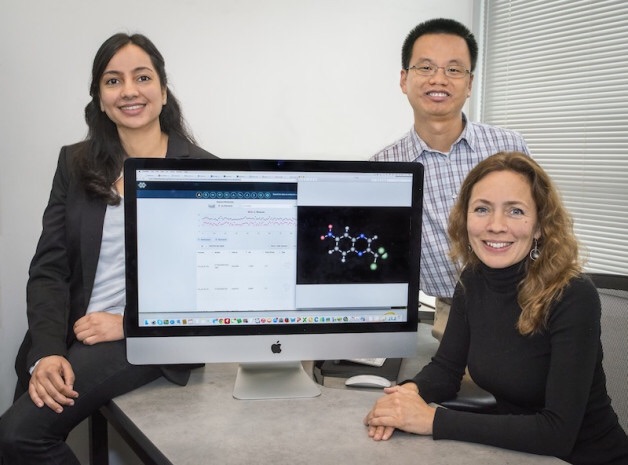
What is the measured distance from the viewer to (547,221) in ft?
4.66

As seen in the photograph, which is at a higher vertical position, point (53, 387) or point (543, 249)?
point (543, 249)

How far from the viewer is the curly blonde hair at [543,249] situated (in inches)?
53.2

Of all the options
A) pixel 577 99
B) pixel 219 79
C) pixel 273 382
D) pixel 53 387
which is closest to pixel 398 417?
pixel 273 382

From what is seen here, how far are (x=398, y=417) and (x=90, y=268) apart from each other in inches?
37.6

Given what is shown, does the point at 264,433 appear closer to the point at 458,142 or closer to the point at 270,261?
the point at 270,261

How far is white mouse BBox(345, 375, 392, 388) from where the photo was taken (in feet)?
4.89

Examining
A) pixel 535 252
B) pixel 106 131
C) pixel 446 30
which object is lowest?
pixel 535 252

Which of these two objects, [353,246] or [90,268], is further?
[90,268]

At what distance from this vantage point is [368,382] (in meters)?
1.49

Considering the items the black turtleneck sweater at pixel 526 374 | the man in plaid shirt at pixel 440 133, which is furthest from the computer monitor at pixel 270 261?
the man in plaid shirt at pixel 440 133

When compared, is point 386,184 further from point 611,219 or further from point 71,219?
point 611,219

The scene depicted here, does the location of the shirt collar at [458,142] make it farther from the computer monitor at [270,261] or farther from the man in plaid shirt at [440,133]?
the computer monitor at [270,261]

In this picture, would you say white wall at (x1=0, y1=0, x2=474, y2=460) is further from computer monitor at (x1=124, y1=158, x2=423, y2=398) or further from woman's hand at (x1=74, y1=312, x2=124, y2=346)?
computer monitor at (x1=124, y1=158, x2=423, y2=398)

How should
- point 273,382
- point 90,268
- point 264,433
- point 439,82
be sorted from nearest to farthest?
1. point 264,433
2. point 273,382
3. point 90,268
4. point 439,82
